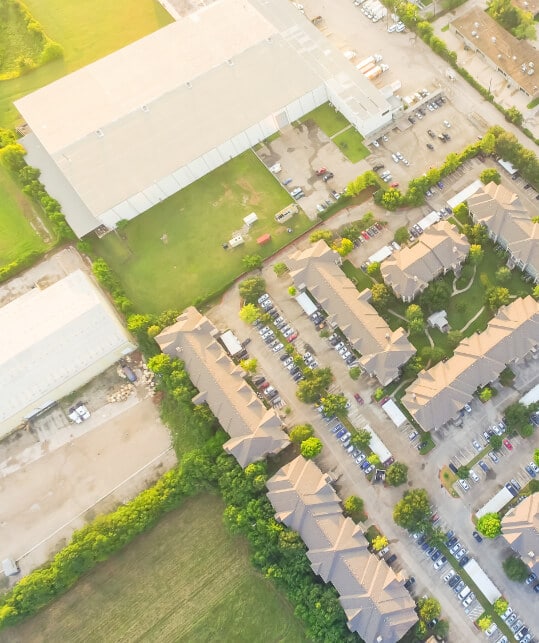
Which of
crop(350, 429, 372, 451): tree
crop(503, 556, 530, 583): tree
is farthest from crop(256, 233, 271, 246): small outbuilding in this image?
crop(503, 556, 530, 583): tree

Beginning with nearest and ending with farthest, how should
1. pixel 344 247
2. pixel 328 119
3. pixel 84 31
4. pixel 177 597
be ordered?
1. pixel 177 597
2. pixel 344 247
3. pixel 328 119
4. pixel 84 31

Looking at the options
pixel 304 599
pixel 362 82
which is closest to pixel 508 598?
pixel 304 599

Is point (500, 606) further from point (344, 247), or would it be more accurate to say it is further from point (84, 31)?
point (84, 31)

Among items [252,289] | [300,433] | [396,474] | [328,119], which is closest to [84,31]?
[328,119]

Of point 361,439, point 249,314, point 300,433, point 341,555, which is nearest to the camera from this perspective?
point 341,555

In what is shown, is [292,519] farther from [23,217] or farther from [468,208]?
[23,217]

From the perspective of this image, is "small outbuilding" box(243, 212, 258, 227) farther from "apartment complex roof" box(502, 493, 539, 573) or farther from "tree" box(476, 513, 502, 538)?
"apartment complex roof" box(502, 493, 539, 573)
